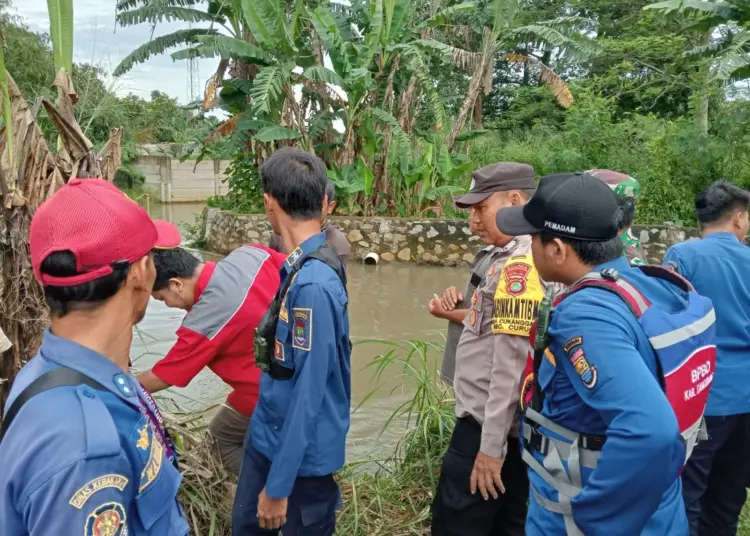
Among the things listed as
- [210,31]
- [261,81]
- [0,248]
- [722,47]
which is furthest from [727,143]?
[0,248]

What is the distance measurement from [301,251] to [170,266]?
51 cm

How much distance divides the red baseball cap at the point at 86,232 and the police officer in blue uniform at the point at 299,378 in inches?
31.7

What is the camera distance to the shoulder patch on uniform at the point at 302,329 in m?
1.92

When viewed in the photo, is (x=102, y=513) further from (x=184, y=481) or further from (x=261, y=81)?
(x=261, y=81)

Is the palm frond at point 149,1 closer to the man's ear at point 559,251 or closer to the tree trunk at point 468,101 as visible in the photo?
the tree trunk at point 468,101

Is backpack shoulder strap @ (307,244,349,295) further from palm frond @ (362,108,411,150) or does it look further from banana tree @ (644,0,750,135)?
palm frond @ (362,108,411,150)

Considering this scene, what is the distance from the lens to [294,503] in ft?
6.75

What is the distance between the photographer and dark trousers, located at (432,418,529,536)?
91.0 inches

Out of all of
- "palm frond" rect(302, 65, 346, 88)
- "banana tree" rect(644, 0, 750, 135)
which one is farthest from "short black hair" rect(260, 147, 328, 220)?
"banana tree" rect(644, 0, 750, 135)

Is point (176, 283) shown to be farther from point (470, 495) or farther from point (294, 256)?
point (470, 495)

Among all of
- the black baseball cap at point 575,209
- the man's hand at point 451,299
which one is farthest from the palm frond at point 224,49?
the black baseball cap at point 575,209

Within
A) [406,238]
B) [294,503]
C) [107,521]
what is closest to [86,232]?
[107,521]

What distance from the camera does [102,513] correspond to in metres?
1.01

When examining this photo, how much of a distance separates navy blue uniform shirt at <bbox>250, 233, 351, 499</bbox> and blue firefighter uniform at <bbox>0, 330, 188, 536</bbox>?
30.5 inches
